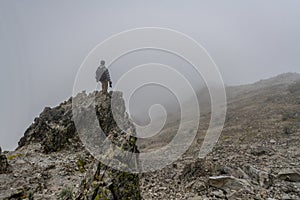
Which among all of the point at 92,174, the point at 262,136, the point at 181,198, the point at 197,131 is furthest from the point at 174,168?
the point at 197,131

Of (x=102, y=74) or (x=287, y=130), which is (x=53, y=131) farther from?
(x=287, y=130)

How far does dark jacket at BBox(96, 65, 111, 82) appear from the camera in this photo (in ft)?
51.7

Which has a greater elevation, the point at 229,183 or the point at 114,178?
the point at 114,178

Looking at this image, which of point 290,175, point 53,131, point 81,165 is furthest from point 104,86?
point 290,175

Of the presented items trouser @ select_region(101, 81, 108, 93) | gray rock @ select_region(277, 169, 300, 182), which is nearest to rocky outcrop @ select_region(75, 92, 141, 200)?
gray rock @ select_region(277, 169, 300, 182)

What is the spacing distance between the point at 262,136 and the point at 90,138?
46.5 ft

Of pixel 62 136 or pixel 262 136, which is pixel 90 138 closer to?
pixel 62 136

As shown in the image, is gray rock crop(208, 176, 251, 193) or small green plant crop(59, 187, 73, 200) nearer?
small green plant crop(59, 187, 73, 200)

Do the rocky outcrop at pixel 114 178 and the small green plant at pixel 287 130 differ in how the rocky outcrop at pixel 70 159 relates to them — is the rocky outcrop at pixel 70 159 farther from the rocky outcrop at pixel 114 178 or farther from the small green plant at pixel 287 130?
the small green plant at pixel 287 130

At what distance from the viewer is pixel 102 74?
15773 mm

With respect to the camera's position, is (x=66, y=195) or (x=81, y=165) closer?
(x=66, y=195)

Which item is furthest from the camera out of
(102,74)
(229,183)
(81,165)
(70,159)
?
(102,74)

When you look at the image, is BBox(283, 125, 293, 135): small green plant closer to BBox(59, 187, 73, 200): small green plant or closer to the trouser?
the trouser

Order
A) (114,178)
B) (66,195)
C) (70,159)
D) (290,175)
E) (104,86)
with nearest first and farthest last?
(114,178), (66,195), (290,175), (70,159), (104,86)
